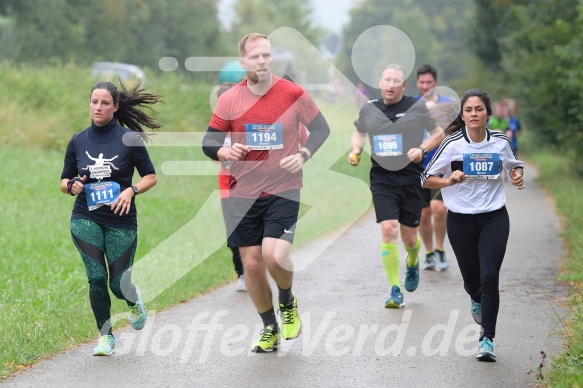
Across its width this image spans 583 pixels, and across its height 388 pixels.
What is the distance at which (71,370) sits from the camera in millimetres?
6781

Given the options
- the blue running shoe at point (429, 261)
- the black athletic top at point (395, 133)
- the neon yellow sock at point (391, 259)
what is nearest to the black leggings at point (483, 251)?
the neon yellow sock at point (391, 259)

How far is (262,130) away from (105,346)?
1.86 m

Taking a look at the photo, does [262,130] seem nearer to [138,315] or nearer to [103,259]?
[103,259]

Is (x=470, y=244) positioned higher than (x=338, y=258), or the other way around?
(x=470, y=244)

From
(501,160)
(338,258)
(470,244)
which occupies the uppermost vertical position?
(501,160)

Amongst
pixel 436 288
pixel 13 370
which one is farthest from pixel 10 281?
pixel 436 288

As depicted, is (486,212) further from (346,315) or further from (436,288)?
(436,288)

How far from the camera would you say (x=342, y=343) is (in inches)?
305

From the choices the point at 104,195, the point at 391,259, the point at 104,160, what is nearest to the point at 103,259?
the point at 104,195

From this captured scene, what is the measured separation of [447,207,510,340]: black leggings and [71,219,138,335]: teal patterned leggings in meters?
2.34

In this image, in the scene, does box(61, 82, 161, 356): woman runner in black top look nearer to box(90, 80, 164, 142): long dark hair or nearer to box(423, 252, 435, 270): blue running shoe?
box(90, 80, 164, 142): long dark hair

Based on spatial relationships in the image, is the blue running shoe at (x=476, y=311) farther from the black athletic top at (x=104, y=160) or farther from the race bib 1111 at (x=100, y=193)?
the race bib 1111 at (x=100, y=193)

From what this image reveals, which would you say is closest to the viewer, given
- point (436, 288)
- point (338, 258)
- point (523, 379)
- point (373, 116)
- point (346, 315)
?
point (523, 379)

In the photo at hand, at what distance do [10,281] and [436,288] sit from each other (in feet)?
14.0
